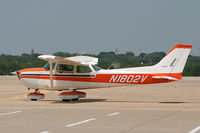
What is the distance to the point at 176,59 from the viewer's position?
17844 mm

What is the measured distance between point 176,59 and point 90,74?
14.1 feet

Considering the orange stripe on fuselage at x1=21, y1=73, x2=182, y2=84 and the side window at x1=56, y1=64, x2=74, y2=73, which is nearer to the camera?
the orange stripe on fuselage at x1=21, y1=73, x2=182, y2=84

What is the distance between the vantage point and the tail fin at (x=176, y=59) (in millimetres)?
17734

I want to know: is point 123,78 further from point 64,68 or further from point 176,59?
point 64,68

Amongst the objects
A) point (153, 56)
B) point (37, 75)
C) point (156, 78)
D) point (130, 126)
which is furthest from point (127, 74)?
point (153, 56)

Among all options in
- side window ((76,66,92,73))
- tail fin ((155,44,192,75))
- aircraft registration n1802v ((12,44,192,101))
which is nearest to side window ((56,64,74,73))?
aircraft registration n1802v ((12,44,192,101))

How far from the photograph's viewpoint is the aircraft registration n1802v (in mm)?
17891

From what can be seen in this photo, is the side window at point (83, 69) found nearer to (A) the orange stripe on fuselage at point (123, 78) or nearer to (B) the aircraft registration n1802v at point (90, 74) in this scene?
(B) the aircraft registration n1802v at point (90, 74)

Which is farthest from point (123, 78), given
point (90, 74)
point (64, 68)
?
point (64, 68)

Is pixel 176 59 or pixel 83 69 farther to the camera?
pixel 83 69

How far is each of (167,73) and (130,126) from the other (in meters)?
7.93

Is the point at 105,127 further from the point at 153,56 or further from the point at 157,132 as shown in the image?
the point at 153,56

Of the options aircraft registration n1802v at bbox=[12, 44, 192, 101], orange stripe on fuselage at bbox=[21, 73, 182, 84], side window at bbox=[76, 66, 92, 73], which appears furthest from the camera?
side window at bbox=[76, 66, 92, 73]

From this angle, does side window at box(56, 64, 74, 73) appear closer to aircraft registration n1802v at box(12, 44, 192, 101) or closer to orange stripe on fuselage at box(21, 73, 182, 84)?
aircraft registration n1802v at box(12, 44, 192, 101)
